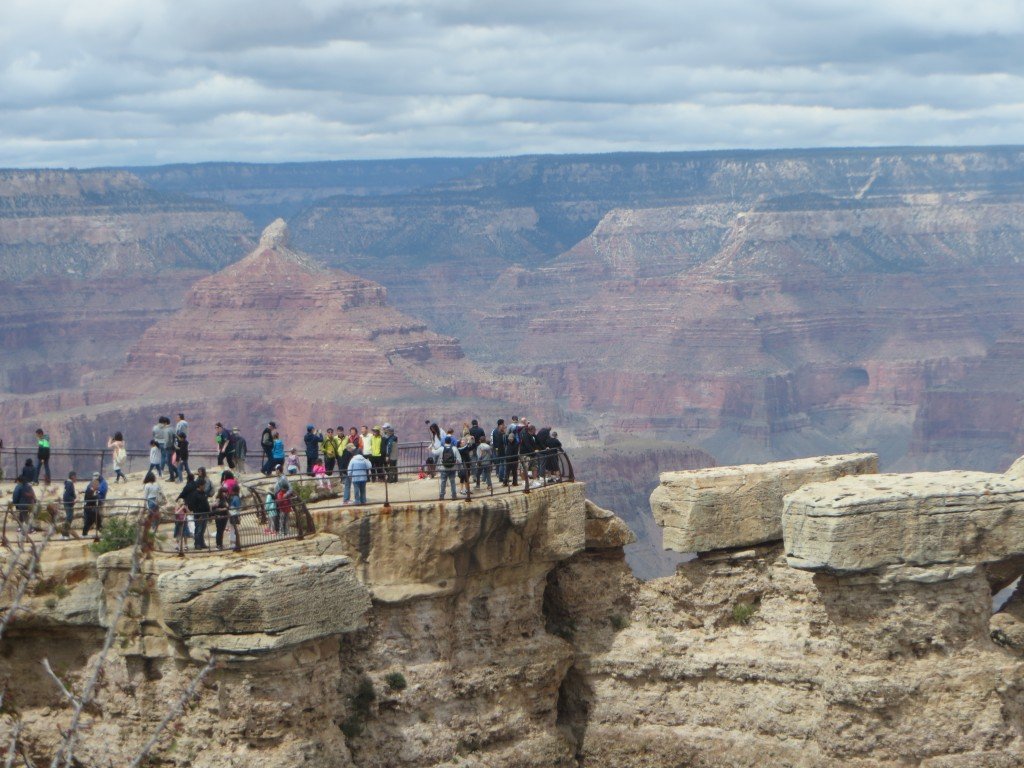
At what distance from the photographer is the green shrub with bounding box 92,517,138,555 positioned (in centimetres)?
3406

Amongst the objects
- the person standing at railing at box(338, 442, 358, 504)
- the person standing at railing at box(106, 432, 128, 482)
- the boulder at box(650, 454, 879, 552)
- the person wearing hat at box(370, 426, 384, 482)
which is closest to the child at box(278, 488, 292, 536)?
the person standing at railing at box(338, 442, 358, 504)

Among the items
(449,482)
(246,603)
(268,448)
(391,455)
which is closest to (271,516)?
(246,603)


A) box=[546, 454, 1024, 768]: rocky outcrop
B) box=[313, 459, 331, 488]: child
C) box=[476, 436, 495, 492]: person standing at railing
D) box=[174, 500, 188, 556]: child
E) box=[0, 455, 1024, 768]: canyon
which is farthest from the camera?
box=[476, 436, 495, 492]: person standing at railing

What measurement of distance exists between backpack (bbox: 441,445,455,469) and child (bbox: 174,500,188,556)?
15.5ft

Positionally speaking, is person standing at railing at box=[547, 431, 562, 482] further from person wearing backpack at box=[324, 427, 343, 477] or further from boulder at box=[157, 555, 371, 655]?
boulder at box=[157, 555, 371, 655]

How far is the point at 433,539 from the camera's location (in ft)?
116

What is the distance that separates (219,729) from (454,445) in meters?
8.19

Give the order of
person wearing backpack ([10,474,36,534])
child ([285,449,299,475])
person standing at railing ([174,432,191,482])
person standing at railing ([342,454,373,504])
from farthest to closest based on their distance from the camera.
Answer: person standing at railing ([174,432,191,482]), child ([285,449,299,475]), person standing at railing ([342,454,373,504]), person wearing backpack ([10,474,36,534])

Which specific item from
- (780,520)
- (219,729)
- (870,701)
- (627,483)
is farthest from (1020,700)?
(627,483)

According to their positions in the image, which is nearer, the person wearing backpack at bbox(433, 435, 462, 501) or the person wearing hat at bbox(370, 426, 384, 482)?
the person wearing backpack at bbox(433, 435, 462, 501)

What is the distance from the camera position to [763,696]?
3647 centimetres

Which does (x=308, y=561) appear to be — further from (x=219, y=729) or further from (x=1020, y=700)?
(x=1020, y=700)

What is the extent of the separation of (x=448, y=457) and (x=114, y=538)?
628cm

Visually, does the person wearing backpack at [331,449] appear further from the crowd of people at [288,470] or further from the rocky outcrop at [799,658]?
the rocky outcrop at [799,658]
